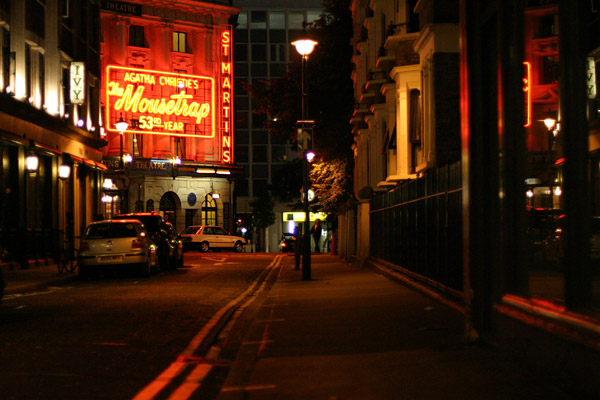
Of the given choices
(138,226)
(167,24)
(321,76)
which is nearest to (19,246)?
(138,226)

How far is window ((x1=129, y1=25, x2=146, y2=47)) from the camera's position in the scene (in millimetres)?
58656

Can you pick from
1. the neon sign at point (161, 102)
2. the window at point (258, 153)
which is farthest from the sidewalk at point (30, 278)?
the window at point (258, 153)

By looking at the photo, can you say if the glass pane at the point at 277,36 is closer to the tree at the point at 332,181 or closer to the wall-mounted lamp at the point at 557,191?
the tree at the point at 332,181

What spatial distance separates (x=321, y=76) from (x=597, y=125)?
3973 cm

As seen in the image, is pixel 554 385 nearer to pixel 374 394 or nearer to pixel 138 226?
pixel 374 394

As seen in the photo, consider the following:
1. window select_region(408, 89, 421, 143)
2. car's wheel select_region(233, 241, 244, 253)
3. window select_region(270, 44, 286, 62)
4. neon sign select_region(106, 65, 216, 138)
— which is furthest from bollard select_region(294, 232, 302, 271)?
window select_region(270, 44, 286, 62)

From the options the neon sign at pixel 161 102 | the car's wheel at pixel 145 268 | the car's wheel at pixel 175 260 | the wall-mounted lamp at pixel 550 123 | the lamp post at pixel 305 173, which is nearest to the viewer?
the wall-mounted lamp at pixel 550 123

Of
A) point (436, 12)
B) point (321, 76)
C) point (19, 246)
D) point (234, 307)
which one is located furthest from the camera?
point (321, 76)

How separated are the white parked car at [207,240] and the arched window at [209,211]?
9.69 metres

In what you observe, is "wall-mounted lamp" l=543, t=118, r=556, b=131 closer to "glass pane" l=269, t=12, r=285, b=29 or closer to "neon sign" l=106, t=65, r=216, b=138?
"neon sign" l=106, t=65, r=216, b=138

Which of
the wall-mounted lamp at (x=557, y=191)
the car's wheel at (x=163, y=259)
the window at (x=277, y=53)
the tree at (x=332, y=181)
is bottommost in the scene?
the car's wheel at (x=163, y=259)

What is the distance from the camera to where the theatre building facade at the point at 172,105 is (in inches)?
2176

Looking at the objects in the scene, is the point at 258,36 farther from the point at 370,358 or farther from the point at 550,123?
the point at 550,123

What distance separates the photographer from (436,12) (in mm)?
19109
